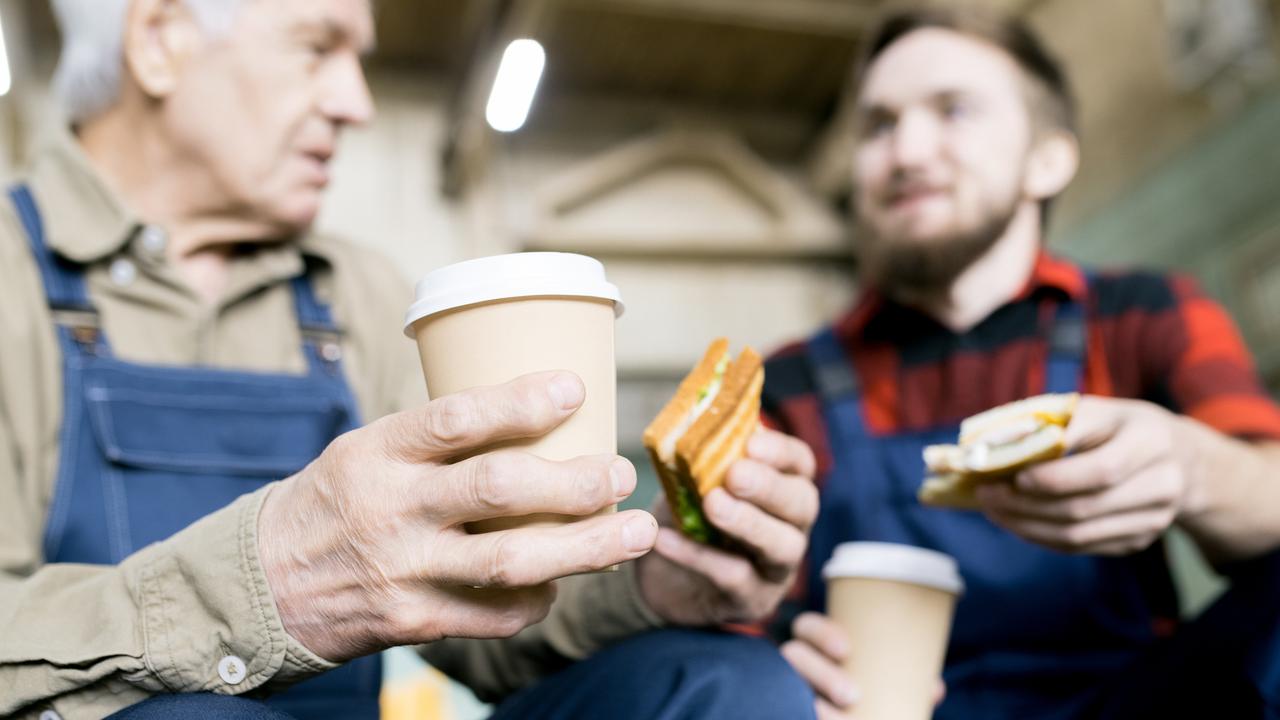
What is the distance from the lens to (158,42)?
1.37m

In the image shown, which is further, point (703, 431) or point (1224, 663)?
point (1224, 663)

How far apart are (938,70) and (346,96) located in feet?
3.45

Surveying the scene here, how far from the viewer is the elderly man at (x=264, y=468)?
2.33 feet

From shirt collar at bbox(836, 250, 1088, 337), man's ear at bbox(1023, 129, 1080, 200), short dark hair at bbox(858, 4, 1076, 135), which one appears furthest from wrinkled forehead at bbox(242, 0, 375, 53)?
man's ear at bbox(1023, 129, 1080, 200)

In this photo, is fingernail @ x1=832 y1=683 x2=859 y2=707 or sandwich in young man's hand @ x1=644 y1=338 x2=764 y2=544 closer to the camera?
sandwich in young man's hand @ x1=644 y1=338 x2=764 y2=544

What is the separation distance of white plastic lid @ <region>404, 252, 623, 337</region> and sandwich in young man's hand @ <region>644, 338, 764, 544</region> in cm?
17

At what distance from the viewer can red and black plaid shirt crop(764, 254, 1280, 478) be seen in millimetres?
1604

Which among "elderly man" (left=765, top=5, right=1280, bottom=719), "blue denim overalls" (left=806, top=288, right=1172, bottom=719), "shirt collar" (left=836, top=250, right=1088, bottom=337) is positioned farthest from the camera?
"shirt collar" (left=836, top=250, right=1088, bottom=337)

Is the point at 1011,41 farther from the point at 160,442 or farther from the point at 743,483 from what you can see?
the point at 160,442

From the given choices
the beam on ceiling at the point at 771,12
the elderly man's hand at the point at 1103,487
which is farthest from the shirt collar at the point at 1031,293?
the beam on ceiling at the point at 771,12

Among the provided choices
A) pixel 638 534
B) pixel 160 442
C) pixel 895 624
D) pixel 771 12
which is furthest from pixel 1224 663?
pixel 771 12

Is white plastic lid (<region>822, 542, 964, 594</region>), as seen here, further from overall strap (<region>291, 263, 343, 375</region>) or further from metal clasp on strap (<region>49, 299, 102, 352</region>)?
metal clasp on strap (<region>49, 299, 102, 352</region>)

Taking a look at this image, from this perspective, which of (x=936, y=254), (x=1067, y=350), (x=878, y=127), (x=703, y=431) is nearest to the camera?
(x=703, y=431)

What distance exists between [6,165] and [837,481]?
161 inches
